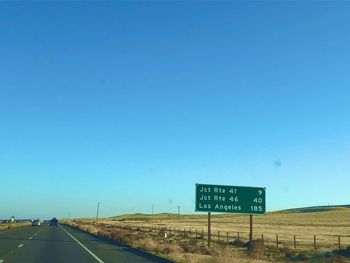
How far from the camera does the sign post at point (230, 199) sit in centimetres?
3372

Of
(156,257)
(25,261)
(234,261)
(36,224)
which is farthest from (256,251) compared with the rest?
(36,224)

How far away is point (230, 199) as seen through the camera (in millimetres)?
33969

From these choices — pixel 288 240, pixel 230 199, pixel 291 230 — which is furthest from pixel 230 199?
pixel 291 230

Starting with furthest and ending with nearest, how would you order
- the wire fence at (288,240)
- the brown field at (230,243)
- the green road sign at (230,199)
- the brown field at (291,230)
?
the brown field at (291,230) → the wire fence at (288,240) → the green road sign at (230,199) → the brown field at (230,243)

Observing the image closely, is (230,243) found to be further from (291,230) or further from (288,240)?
(291,230)

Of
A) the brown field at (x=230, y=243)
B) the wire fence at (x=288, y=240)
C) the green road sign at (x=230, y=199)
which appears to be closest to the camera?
the brown field at (x=230, y=243)

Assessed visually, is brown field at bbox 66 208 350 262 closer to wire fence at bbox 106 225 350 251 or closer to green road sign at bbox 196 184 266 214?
wire fence at bbox 106 225 350 251

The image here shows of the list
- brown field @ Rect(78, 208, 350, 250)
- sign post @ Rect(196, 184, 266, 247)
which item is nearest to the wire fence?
brown field @ Rect(78, 208, 350, 250)

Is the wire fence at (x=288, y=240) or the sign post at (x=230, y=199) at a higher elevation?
the sign post at (x=230, y=199)

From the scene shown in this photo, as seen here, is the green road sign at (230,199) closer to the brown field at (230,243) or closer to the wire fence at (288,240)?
the brown field at (230,243)

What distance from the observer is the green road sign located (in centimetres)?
3372

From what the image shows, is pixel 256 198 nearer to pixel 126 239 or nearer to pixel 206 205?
pixel 206 205

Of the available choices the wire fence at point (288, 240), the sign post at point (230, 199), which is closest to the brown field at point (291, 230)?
the wire fence at point (288, 240)

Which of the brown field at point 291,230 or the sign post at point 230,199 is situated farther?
the brown field at point 291,230
